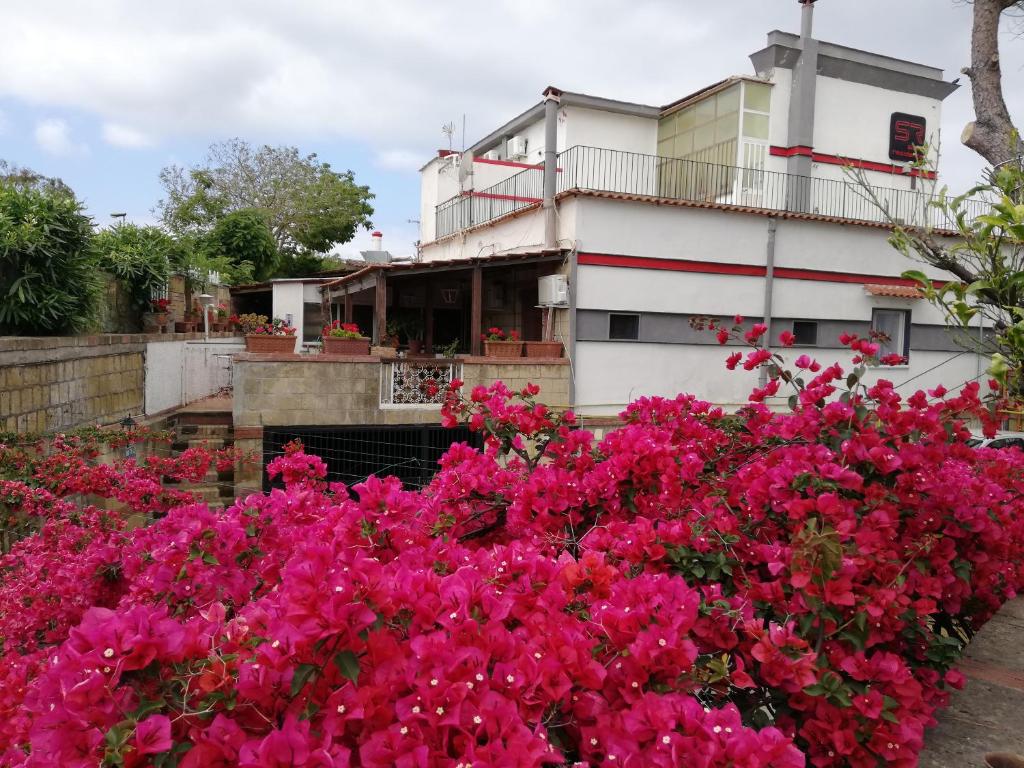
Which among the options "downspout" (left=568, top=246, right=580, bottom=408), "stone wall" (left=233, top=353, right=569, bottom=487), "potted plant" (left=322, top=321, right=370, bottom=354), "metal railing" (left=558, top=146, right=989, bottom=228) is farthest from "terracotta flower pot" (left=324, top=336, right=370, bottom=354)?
"metal railing" (left=558, top=146, right=989, bottom=228)

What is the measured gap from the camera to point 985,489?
2832 mm

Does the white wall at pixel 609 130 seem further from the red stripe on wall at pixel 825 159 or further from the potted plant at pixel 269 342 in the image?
the potted plant at pixel 269 342

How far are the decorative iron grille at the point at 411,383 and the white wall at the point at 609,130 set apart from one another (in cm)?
777

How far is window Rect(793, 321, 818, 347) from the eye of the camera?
47.4ft

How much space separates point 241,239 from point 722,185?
16645 mm

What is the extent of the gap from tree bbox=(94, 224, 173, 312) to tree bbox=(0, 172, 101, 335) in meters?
3.09

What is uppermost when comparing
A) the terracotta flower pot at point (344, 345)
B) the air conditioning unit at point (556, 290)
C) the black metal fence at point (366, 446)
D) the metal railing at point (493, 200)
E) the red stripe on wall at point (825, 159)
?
the red stripe on wall at point (825, 159)

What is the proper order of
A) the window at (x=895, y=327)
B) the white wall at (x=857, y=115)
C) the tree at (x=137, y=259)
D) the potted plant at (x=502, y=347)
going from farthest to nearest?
the white wall at (x=857, y=115), the window at (x=895, y=327), the potted plant at (x=502, y=347), the tree at (x=137, y=259)

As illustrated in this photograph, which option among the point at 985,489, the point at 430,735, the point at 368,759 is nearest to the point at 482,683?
the point at 430,735

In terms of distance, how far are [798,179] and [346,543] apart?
1580 centimetres

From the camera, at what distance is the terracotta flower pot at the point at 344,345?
442 inches

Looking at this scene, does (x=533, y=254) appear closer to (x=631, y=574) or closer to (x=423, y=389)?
(x=423, y=389)

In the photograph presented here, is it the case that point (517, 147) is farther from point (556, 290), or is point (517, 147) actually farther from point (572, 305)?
point (572, 305)

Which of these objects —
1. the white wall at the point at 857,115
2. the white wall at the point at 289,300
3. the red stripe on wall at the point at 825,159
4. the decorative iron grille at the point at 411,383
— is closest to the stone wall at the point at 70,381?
the decorative iron grille at the point at 411,383
